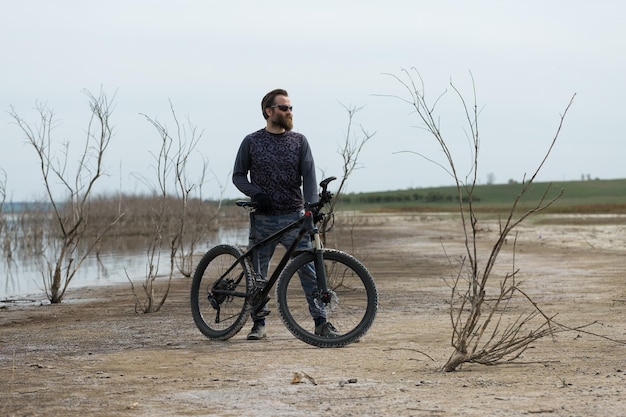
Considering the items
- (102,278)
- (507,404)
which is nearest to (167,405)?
(507,404)

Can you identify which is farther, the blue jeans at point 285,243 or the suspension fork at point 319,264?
the blue jeans at point 285,243

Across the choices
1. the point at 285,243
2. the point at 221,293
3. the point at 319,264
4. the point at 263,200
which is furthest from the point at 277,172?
the point at 221,293

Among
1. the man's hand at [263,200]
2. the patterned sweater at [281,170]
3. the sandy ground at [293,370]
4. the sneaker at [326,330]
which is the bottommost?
the sandy ground at [293,370]

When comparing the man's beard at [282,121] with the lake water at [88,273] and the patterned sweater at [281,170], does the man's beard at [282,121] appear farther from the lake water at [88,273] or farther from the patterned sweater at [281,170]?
the lake water at [88,273]

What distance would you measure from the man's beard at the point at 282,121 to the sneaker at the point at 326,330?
164 centimetres

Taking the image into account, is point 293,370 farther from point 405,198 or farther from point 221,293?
point 405,198

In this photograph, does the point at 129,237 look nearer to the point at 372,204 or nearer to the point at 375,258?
the point at 375,258

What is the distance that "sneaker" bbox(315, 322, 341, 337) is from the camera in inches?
296

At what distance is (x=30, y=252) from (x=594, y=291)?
1923 cm

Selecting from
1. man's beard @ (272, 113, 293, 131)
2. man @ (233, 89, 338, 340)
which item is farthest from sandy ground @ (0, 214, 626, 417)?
man's beard @ (272, 113, 293, 131)

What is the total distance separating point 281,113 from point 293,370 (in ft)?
7.67

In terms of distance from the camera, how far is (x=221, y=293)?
8094mm

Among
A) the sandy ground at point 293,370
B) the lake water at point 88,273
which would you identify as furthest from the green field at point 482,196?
the sandy ground at point 293,370

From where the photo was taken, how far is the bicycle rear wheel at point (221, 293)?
790cm
